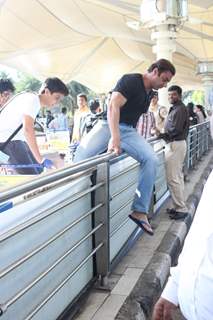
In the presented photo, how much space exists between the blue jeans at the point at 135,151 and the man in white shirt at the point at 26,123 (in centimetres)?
57

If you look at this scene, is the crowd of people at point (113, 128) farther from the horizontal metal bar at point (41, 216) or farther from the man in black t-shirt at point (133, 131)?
the horizontal metal bar at point (41, 216)

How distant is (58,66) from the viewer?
110ft

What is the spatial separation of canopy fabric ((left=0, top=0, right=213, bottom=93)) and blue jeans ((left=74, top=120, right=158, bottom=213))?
1117cm

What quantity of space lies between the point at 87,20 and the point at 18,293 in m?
21.9

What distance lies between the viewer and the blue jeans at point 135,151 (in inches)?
171

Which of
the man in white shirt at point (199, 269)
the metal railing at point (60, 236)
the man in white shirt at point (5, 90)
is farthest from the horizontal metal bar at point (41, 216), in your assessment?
the man in white shirt at point (5, 90)

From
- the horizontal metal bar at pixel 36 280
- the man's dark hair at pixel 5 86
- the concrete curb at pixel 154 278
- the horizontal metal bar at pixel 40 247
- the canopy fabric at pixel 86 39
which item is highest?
the canopy fabric at pixel 86 39

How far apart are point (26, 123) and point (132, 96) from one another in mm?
1050

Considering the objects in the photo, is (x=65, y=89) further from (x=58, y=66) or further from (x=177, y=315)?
(x=58, y=66)

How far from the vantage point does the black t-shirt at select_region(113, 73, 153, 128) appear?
4.44 metres

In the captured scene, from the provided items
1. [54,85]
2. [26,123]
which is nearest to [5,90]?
[54,85]

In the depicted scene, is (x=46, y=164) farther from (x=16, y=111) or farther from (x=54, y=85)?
(x=54, y=85)

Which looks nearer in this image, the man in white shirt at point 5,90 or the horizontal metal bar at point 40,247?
the horizontal metal bar at point 40,247

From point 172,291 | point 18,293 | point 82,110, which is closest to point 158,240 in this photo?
point 18,293
